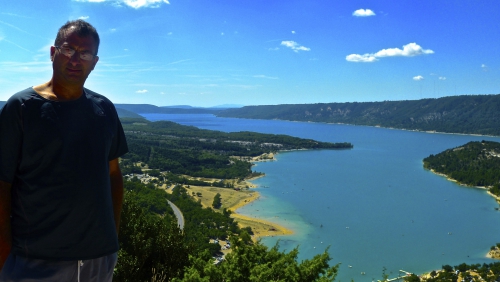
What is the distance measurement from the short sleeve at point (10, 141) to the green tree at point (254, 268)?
398cm

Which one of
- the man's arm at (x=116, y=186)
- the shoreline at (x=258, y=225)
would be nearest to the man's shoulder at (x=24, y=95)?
the man's arm at (x=116, y=186)

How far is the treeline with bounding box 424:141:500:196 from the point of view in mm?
38500

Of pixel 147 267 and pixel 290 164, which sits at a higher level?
pixel 147 267

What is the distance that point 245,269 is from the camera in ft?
18.6

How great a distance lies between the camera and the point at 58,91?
1191mm

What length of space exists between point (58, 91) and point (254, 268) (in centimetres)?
450

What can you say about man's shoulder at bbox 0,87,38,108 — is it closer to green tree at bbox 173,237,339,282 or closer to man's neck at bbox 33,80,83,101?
man's neck at bbox 33,80,83,101

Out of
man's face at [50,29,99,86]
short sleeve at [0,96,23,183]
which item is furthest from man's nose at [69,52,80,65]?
short sleeve at [0,96,23,183]

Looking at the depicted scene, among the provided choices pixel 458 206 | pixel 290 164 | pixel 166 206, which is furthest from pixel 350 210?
pixel 290 164

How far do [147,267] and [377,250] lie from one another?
16919 mm

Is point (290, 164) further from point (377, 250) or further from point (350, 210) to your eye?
point (377, 250)

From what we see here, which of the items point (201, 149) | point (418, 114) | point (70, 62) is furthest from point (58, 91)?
point (418, 114)

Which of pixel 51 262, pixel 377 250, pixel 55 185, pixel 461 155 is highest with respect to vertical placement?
pixel 55 185

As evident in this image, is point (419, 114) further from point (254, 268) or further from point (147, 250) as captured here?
point (147, 250)
